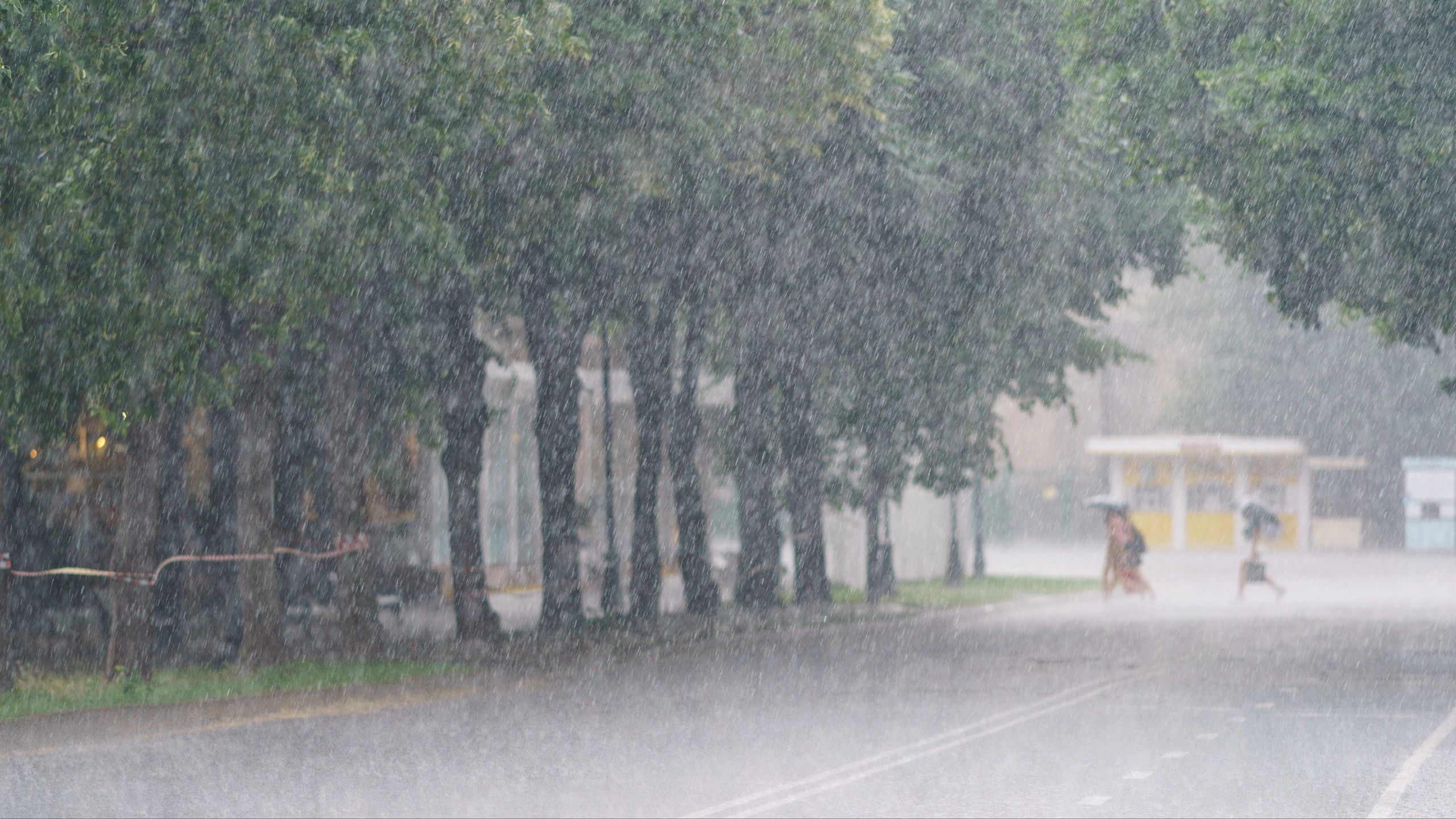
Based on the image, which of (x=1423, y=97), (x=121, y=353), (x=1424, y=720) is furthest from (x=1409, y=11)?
(x=121, y=353)

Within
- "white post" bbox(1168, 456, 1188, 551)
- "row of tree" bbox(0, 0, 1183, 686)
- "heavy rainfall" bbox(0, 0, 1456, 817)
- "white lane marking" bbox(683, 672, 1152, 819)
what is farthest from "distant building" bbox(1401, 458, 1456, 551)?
"white lane marking" bbox(683, 672, 1152, 819)

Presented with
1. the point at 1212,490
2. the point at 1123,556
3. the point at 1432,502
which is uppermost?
the point at 1212,490

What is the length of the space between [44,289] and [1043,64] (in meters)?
14.5

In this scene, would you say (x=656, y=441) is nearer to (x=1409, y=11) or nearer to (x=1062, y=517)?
(x=1409, y=11)

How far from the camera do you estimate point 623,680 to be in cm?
1728

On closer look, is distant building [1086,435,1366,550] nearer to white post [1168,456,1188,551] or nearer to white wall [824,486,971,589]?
white post [1168,456,1188,551]

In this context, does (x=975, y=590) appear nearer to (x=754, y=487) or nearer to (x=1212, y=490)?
(x=754, y=487)

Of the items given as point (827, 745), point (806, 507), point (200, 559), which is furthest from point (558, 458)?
point (827, 745)

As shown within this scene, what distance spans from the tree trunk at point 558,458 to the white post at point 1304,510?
42187 mm

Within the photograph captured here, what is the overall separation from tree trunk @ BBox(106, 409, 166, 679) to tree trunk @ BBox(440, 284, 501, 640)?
473 cm

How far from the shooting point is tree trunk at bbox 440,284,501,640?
20.5 meters

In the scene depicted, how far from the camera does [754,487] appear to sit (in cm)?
2822

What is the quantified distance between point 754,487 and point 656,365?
12.3 ft

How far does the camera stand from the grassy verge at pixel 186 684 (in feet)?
48.4
